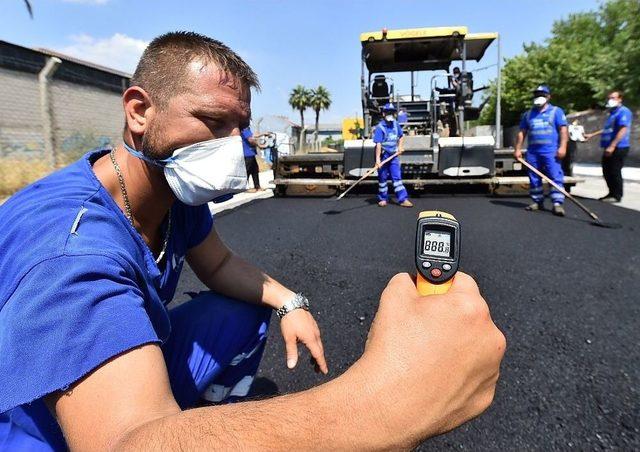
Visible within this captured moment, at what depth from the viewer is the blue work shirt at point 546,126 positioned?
20.0 feet

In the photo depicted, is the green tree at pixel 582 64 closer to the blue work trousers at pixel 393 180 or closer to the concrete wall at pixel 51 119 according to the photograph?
the blue work trousers at pixel 393 180

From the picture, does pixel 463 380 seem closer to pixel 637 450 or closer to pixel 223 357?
pixel 223 357

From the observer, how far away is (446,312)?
65 cm

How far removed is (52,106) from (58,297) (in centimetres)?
1193

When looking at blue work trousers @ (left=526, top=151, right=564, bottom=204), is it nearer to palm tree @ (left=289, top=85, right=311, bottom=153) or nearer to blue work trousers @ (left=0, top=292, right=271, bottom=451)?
blue work trousers @ (left=0, top=292, right=271, bottom=451)

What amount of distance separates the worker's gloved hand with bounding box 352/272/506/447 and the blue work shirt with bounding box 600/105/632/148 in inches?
304

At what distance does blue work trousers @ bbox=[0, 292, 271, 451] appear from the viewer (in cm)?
146

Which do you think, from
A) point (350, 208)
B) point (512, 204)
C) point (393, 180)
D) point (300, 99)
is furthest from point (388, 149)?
point (300, 99)

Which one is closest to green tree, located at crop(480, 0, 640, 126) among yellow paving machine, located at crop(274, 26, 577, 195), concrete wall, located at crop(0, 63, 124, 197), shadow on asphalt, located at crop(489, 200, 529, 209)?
yellow paving machine, located at crop(274, 26, 577, 195)

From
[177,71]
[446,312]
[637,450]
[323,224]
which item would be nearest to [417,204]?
[323,224]

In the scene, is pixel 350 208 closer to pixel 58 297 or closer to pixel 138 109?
pixel 138 109

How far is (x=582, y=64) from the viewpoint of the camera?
78.3 feet

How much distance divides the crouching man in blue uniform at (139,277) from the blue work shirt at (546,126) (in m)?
5.74

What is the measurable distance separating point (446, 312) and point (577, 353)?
2035mm
